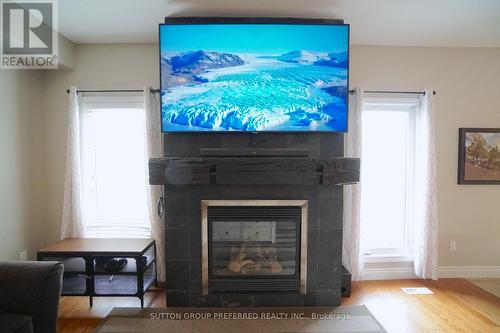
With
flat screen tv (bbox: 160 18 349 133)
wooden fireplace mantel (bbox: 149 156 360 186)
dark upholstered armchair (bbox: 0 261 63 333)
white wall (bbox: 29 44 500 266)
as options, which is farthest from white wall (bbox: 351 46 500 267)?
dark upholstered armchair (bbox: 0 261 63 333)

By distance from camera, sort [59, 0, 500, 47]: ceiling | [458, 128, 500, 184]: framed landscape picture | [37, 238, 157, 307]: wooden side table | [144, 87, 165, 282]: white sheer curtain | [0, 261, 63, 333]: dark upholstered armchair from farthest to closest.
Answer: [458, 128, 500, 184]: framed landscape picture → [144, 87, 165, 282]: white sheer curtain → [37, 238, 157, 307]: wooden side table → [59, 0, 500, 47]: ceiling → [0, 261, 63, 333]: dark upholstered armchair

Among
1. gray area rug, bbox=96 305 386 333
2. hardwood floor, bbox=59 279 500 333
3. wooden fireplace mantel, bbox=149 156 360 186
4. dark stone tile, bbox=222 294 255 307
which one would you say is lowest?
hardwood floor, bbox=59 279 500 333

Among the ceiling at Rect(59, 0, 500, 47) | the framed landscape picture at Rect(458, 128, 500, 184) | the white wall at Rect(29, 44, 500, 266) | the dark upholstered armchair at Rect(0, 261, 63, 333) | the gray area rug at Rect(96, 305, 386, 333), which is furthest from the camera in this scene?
the framed landscape picture at Rect(458, 128, 500, 184)

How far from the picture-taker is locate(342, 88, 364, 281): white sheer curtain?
106 inches

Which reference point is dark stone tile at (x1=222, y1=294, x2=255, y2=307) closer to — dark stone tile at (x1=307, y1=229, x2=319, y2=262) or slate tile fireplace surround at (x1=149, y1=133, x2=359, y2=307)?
slate tile fireplace surround at (x1=149, y1=133, x2=359, y2=307)

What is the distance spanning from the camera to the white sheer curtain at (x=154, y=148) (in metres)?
2.66

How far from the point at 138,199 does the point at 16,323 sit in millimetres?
1521

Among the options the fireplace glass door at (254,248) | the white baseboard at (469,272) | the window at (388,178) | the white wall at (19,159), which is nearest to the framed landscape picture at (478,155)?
the window at (388,178)

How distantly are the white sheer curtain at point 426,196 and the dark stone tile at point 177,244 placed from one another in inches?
97.6

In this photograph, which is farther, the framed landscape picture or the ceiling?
the framed landscape picture

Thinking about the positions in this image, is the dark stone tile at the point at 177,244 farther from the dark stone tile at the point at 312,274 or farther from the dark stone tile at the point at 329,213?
the dark stone tile at the point at 329,213

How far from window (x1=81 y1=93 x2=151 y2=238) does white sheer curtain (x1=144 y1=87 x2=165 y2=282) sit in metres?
0.17

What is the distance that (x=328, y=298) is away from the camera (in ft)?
7.78

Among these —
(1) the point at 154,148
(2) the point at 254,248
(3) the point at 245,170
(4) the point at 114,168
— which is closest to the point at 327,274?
(2) the point at 254,248
